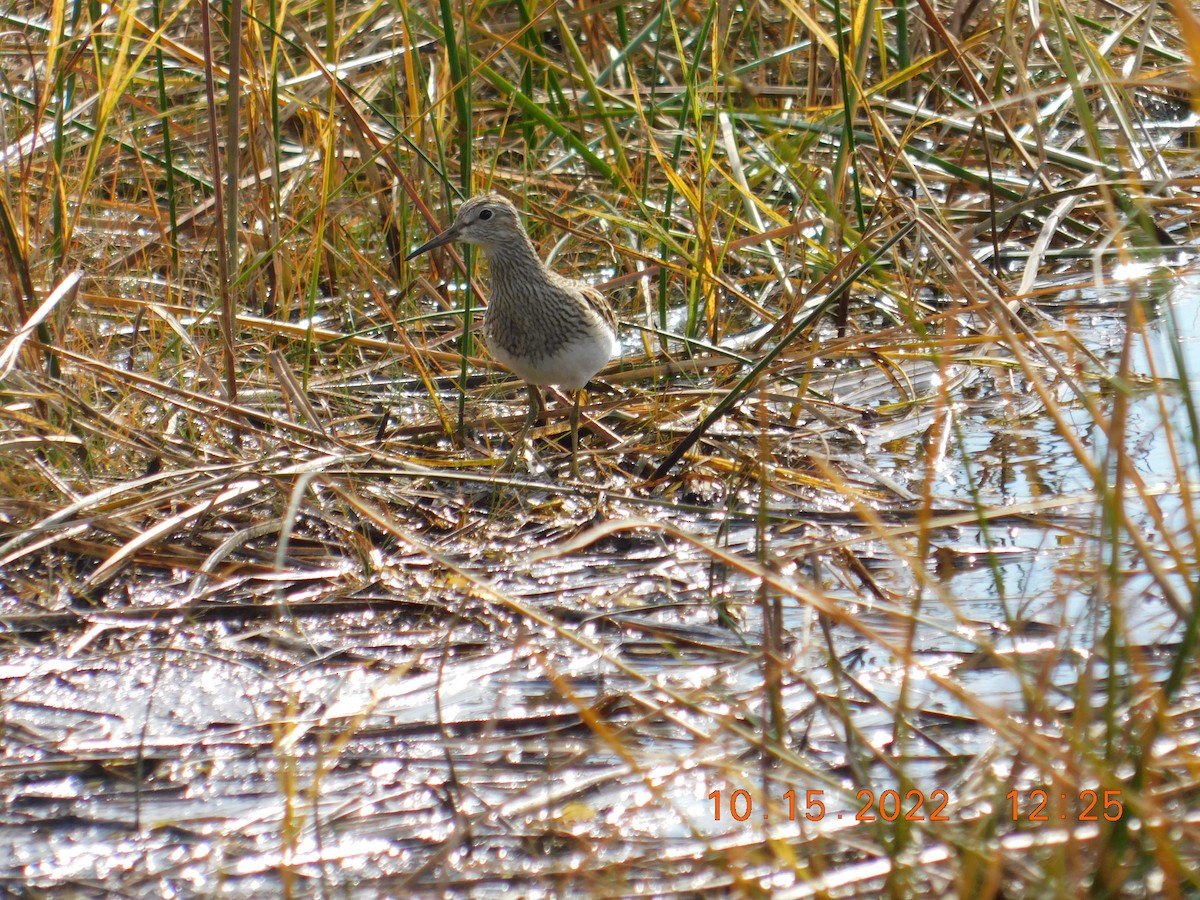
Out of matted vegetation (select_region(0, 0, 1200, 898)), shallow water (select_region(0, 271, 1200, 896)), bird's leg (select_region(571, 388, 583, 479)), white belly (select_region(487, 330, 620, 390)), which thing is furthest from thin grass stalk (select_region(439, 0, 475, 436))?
shallow water (select_region(0, 271, 1200, 896))

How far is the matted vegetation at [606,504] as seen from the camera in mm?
2654

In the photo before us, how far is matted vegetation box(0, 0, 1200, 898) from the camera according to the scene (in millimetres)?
2654

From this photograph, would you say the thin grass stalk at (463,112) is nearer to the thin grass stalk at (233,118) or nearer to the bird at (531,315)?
the bird at (531,315)

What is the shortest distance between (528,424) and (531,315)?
0.40 metres

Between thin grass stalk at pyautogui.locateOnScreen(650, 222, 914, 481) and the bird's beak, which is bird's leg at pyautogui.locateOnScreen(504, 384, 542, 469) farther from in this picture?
the bird's beak

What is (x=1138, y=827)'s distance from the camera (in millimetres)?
2361

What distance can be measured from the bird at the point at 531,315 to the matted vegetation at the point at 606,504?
177 mm

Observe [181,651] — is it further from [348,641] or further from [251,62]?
[251,62]

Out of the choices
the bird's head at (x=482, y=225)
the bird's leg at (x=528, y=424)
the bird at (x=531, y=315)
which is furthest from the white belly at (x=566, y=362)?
the bird's head at (x=482, y=225)
